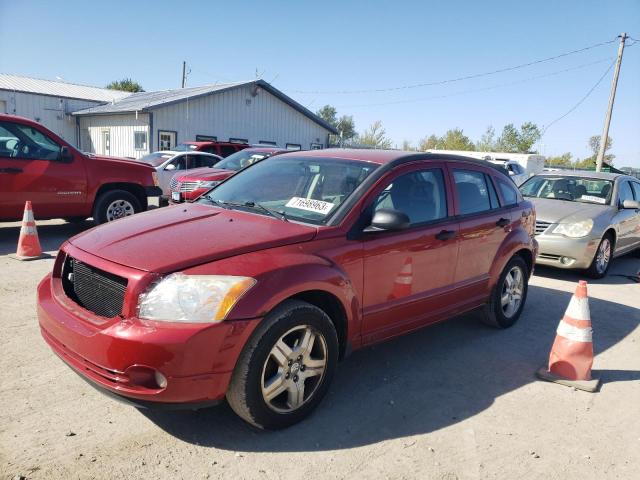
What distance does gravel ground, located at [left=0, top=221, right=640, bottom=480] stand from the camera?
2689 mm

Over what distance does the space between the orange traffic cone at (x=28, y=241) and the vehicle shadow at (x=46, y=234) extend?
54cm

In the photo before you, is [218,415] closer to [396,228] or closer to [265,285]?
[265,285]

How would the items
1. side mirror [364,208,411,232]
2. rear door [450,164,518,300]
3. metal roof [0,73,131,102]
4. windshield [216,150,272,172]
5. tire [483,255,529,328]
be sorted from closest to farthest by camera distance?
side mirror [364,208,411,232] → rear door [450,164,518,300] → tire [483,255,529,328] → windshield [216,150,272,172] → metal roof [0,73,131,102]

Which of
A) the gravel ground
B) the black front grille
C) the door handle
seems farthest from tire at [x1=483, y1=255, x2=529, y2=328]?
the black front grille

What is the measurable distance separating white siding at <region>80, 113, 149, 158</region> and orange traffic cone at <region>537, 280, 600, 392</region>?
2118 cm

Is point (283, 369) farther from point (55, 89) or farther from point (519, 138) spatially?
point (519, 138)

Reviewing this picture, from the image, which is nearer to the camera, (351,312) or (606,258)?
(351,312)

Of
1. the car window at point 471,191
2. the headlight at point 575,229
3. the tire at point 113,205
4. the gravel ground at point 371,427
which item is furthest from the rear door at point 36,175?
the headlight at point 575,229

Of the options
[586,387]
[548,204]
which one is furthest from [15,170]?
[548,204]

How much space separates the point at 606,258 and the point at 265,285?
23.0 feet

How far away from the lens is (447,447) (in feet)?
9.75

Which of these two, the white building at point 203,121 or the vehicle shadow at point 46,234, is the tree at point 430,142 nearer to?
the white building at point 203,121

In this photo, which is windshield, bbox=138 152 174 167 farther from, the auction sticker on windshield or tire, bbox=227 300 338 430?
tire, bbox=227 300 338 430

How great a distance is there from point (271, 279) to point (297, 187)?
49.6 inches
